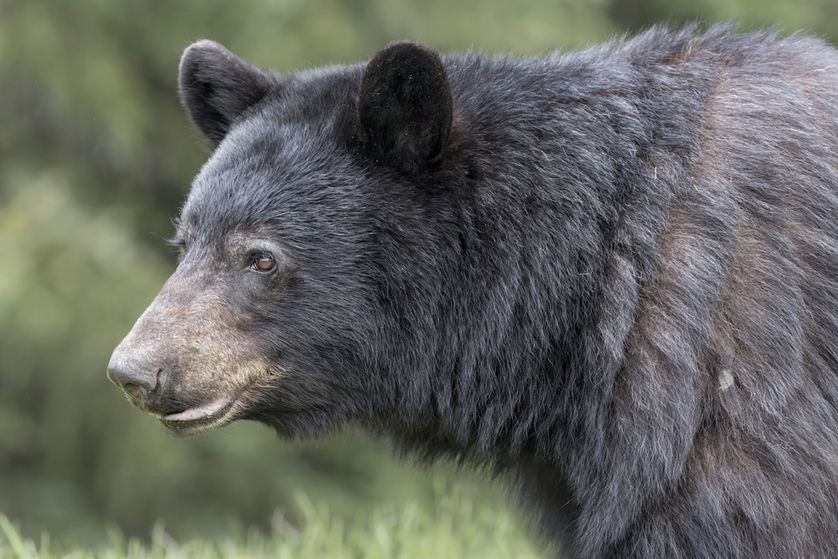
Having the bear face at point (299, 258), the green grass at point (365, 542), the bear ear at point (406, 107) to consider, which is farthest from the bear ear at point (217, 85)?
the green grass at point (365, 542)

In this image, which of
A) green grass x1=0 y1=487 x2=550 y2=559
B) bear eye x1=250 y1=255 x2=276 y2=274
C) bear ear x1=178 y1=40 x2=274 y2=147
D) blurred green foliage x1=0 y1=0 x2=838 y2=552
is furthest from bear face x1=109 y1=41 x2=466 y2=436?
blurred green foliage x1=0 y1=0 x2=838 y2=552

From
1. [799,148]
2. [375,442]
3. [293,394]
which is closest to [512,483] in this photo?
[375,442]

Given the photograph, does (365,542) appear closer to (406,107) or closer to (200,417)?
(200,417)

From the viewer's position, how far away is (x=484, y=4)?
914 cm

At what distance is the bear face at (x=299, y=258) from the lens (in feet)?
12.0

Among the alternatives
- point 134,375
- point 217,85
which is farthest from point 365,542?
point 217,85

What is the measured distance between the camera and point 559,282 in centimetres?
370

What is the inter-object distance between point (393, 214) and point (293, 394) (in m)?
0.63

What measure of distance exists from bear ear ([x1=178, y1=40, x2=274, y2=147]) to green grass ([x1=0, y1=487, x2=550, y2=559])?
1563mm

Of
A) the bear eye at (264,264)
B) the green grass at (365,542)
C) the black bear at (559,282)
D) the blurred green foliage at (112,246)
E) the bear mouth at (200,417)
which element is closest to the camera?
the black bear at (559,282)

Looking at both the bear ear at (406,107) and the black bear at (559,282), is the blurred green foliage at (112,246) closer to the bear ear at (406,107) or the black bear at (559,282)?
the black bear at (559,282)

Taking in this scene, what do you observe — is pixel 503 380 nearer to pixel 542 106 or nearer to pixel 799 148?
pixel 542 106

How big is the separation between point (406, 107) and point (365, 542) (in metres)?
1.93

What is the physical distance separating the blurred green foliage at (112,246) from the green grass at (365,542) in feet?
9.83
